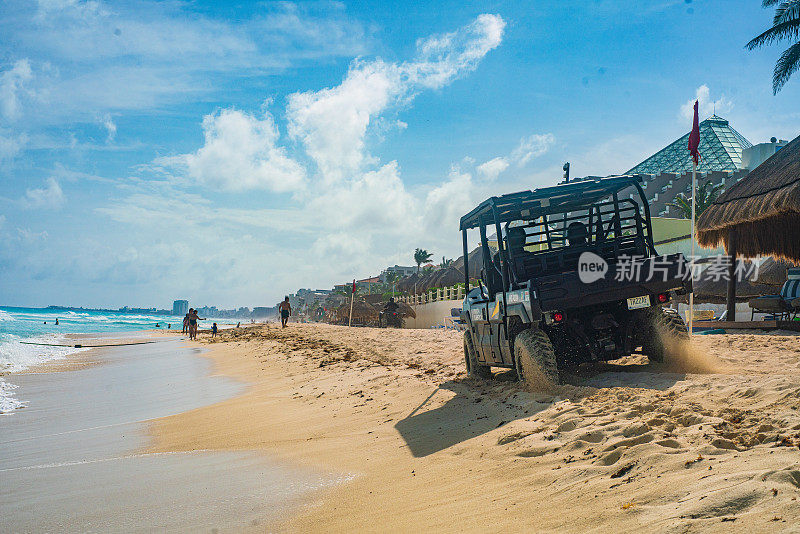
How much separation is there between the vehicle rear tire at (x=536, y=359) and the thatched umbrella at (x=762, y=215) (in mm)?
9548

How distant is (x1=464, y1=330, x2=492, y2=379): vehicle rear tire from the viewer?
29.5 ft

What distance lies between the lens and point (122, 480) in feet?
16.5

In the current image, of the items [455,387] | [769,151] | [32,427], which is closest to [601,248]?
[455,387]

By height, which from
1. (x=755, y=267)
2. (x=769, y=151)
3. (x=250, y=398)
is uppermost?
(x=769, y=151)

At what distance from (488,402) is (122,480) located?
3.78 metres

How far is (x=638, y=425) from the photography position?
420cm

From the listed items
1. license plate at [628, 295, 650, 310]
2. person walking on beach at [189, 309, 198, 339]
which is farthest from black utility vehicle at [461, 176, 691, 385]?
person walking on beach at [189, 309, 198, 339]

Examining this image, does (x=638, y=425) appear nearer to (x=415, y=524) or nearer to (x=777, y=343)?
(x=415, y=524)

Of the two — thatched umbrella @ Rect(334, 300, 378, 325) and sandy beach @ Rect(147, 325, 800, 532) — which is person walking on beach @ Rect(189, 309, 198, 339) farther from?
sandy beach @ Rect(147, 325, 800, 532)

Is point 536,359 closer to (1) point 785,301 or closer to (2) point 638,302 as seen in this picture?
(2) point 638,302

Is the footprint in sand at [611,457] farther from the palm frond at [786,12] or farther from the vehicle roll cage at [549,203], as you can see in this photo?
the palm frond at [786,12]

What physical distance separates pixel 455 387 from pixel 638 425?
13.7ft

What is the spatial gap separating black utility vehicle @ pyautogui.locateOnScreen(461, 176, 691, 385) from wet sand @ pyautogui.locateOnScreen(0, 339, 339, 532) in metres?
3.43

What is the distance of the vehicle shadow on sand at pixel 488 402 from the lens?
5.48 meters
